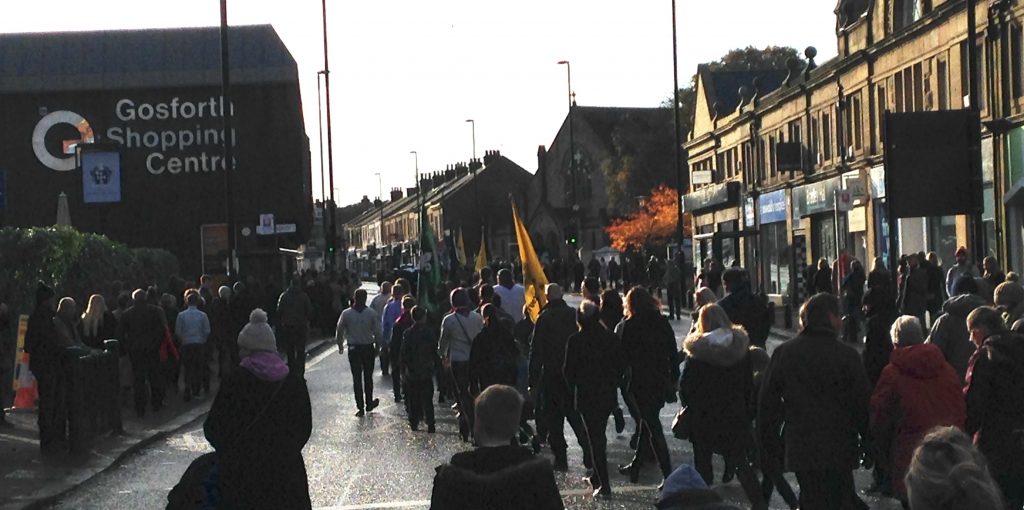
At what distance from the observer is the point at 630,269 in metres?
58.8

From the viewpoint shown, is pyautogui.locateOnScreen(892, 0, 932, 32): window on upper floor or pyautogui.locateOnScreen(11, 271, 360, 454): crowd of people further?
Result: pyautogui.locateOnScreen(892, 0, 932, 32): window on upper floor

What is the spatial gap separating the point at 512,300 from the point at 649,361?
7832mm

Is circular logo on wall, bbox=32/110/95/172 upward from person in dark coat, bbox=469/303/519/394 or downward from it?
upward

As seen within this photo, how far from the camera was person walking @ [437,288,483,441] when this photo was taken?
55.2 feet

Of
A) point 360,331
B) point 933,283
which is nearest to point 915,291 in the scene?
point 933,283

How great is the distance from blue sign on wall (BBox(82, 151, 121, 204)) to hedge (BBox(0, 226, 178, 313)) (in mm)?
12617

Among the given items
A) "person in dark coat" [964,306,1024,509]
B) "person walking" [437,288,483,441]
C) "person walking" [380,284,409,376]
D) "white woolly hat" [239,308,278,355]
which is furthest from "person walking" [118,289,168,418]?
"person in dark coat" [964,306,1024,509]

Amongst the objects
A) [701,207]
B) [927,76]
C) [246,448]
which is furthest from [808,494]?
[701,207]

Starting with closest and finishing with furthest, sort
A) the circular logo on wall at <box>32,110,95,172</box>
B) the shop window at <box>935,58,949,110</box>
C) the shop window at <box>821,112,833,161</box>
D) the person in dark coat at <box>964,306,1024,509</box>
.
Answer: the person in dark coat at <box>964,306,1024,509</box>, the shop window at <box>935,58,949,110</box>, the shop window at <box>821,112,833,161</box>, the circular logo on wall at <box>32,110,95,172</box>

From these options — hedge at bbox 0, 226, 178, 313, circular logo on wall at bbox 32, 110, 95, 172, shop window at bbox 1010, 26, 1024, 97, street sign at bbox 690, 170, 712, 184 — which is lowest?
hedge at bbox 0, 226, 178, 313

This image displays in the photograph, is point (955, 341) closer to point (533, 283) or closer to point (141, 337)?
point (533, 283)

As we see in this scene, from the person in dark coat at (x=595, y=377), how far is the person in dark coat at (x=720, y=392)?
1615 millimetres

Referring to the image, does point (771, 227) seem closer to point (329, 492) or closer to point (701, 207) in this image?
point (701, 207)

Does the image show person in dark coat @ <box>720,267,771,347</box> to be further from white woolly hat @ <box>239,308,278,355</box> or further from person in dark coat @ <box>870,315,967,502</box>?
white woolly hat @ <box>239,308,278,355</box>
